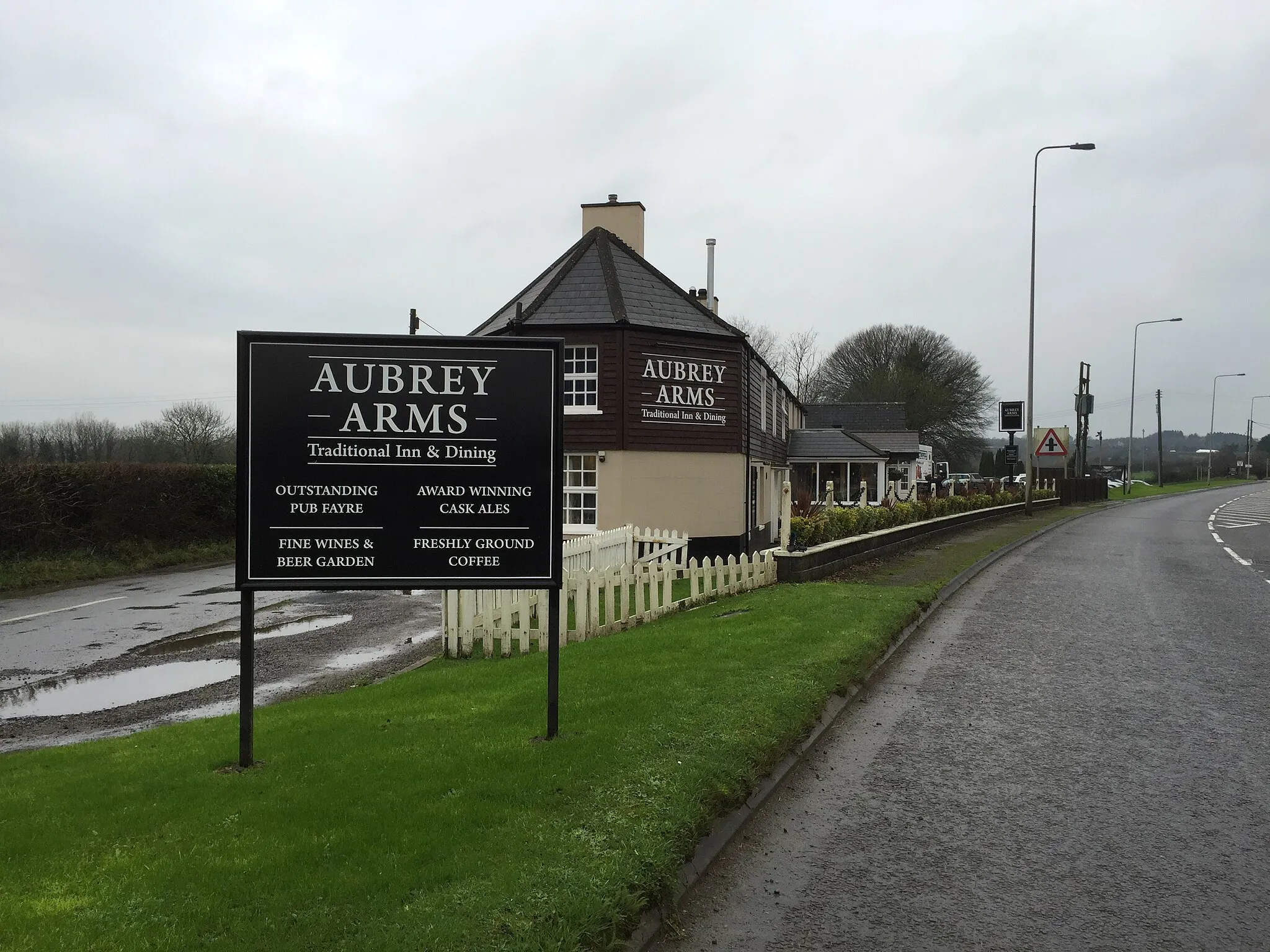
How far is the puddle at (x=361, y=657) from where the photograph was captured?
1091 centimetres

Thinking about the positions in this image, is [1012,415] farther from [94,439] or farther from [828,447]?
[94,439]

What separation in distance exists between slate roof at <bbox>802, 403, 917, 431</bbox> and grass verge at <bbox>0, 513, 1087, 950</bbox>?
5405 centimetres

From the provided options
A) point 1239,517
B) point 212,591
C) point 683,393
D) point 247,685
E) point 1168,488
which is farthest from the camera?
point 1168,488

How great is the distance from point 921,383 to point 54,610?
66586mm

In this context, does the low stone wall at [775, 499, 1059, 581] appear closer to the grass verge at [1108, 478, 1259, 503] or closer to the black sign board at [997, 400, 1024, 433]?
the black sign board at [997, 400, 1024, 433]

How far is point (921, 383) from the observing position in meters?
73.9

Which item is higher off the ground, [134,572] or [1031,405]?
[1031,405]

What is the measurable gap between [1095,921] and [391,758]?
4035 mm

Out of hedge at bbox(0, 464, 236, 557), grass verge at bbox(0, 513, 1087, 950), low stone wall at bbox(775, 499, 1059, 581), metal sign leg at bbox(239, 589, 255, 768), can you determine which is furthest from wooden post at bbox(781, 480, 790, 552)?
hedge at bbox(0, 464, 236, 557)

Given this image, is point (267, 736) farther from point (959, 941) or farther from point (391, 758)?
point (959, 941)


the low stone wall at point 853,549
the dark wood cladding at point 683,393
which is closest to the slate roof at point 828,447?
the low stone wall at point 853,549

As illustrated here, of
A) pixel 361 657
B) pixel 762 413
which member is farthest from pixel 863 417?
pixel 361 657

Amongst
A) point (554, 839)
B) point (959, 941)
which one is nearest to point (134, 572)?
point (554, 839)

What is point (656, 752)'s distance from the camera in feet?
20.2
